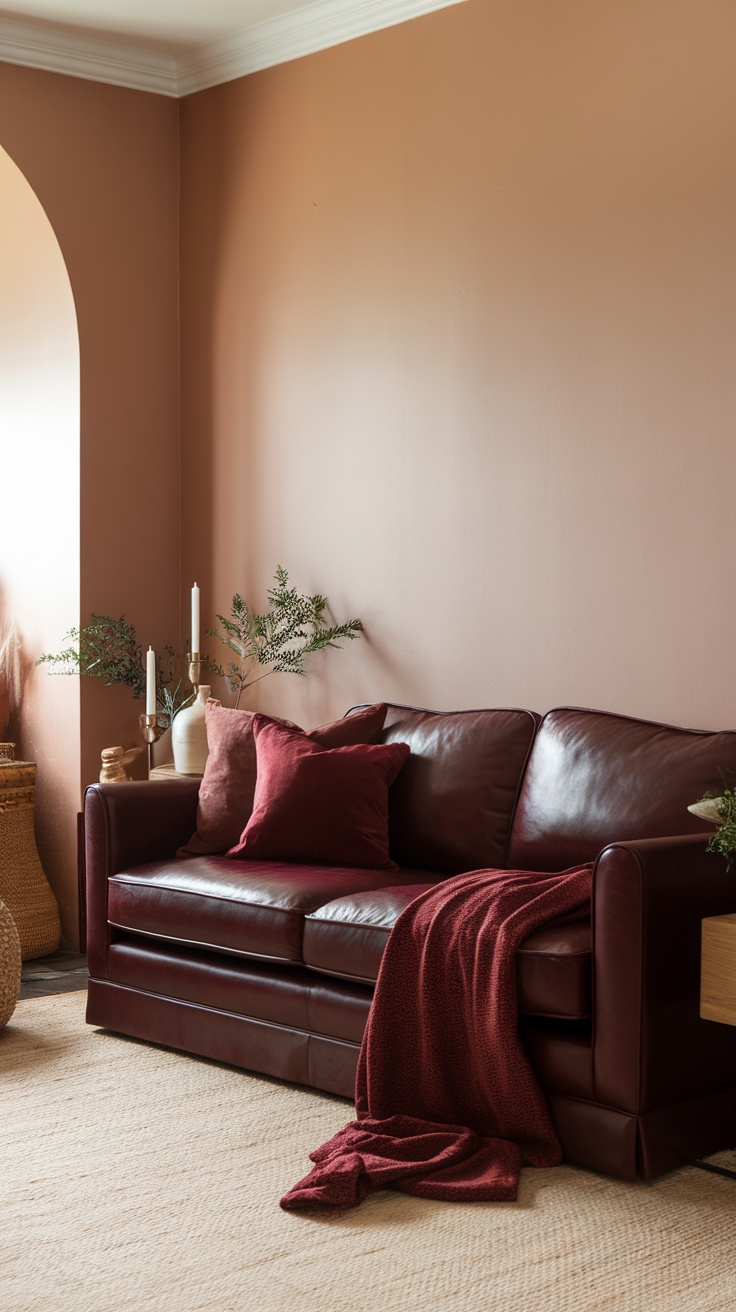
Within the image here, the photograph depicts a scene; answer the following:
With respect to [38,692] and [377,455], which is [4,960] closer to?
[38,692]

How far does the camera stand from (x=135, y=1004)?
11.8 ft

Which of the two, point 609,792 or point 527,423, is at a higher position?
point 527,423

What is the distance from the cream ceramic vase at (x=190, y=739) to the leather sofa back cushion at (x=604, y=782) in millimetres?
1297

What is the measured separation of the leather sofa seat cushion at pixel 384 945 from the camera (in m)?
2.63

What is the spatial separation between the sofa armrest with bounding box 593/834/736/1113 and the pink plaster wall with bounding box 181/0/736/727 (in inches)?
33.6

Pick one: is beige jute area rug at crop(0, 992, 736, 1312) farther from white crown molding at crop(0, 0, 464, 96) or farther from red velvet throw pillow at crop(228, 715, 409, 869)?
white crown molding at crop(0, 0, 464, 96)

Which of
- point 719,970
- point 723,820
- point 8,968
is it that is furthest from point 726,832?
point 8,968

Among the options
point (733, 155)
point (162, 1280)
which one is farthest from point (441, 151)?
point (162, 1280)

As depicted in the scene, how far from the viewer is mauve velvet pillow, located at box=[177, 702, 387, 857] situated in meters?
3.75

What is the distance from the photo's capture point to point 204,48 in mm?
4715

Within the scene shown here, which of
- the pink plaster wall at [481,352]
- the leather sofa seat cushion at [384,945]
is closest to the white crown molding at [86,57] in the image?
the pink plaster wall at [481,352]

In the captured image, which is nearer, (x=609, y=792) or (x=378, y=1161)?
(x=378, y=1161)

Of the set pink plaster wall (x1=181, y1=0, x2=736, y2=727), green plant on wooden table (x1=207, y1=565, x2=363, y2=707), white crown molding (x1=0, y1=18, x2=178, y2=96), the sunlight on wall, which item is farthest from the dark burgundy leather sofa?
white crown molding (x1=0, y1=18, x2=178, y2=96)

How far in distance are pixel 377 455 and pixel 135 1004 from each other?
1777 millimetres
